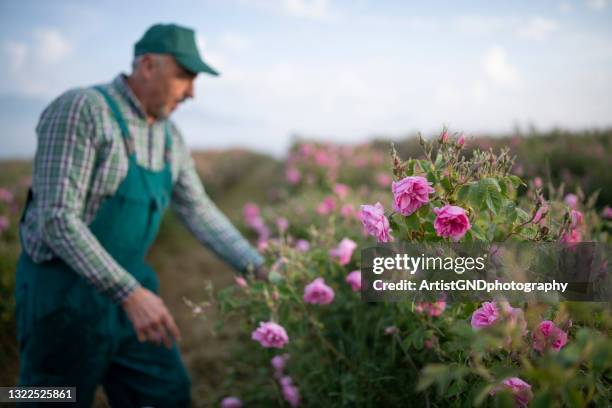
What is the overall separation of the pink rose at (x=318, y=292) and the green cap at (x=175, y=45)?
120 cm

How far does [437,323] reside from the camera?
150 cm

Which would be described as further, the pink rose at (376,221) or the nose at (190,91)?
the nose at (190,91)

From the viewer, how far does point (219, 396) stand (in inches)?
113

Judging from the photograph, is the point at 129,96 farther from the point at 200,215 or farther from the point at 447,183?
the point at 447,183

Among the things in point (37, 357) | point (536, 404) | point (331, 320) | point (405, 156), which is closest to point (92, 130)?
point (37, 357)

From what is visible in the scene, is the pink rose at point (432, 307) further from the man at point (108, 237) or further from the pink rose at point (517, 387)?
the man at point (108, 237)

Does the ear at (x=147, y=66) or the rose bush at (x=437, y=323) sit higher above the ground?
the ear at (x=147, y=66)

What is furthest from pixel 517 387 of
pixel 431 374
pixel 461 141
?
pixel 461 141

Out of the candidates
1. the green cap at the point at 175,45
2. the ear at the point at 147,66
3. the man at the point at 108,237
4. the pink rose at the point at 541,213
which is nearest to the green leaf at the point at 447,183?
the pink rose at the point at 541,213

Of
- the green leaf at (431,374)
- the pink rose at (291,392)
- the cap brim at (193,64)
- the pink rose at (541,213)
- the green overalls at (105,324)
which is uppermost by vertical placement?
the cap brim at (193,64)

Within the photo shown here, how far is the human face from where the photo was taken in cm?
223

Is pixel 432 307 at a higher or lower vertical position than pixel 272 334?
higher

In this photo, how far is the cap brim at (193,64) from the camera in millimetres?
2211

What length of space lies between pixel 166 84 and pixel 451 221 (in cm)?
166
